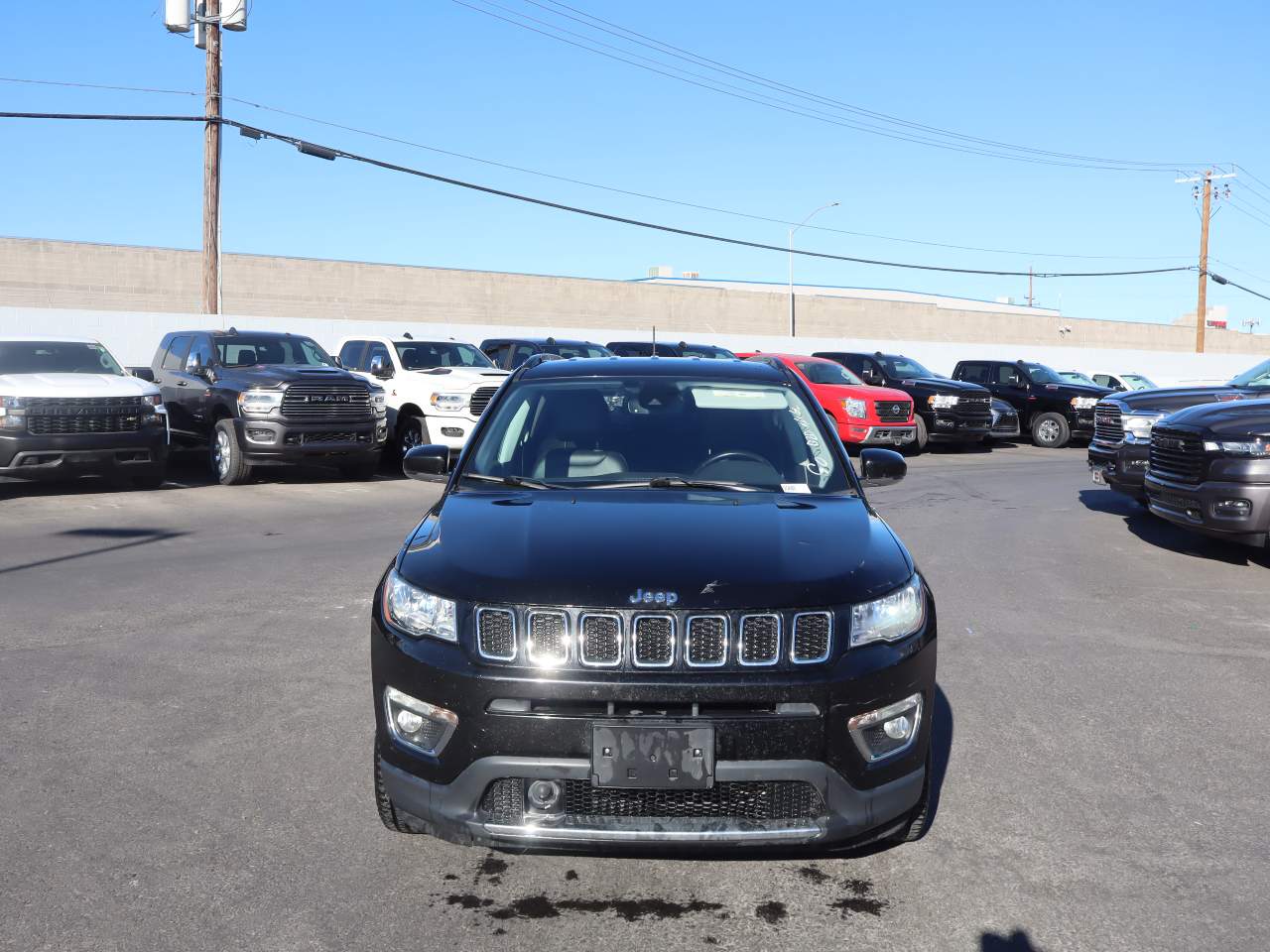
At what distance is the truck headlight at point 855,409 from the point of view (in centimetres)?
2134

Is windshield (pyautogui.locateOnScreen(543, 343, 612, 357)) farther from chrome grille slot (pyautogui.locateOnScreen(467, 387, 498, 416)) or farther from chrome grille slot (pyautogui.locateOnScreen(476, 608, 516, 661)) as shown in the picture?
chrome grille slot (pyautogui.locateOnScreen(476, 608, 516, 661))

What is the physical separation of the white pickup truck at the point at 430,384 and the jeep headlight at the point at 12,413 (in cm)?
448

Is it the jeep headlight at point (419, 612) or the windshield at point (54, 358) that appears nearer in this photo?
the jeep headlight at point (419, 612)

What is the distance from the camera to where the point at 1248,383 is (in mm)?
13102

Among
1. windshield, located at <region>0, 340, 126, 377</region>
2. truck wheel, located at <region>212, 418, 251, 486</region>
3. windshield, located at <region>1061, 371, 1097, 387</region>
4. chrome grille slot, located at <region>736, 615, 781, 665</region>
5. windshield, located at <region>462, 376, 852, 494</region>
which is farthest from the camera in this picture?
windshield, located at <region>1061, 371, 1097, 387</region>

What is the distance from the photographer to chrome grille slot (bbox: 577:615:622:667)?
346 cm

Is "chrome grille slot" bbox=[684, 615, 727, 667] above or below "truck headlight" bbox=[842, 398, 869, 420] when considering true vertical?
below

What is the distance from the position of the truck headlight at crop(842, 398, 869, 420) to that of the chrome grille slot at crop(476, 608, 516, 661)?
721 inches

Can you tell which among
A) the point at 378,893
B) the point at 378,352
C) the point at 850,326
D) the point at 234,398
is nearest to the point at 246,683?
the point at 378,893

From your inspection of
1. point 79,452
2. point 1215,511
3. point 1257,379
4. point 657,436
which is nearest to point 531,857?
point 657,436

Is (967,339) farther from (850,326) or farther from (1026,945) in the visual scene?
(1026,945)

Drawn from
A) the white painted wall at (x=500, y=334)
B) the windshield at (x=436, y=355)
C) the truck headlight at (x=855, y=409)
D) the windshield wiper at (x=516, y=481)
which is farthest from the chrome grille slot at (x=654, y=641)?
the white painted wall at (x=500, y=334)

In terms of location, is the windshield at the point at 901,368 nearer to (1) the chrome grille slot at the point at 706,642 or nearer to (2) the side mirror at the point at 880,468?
(2) the side mirror at the point at 880,468

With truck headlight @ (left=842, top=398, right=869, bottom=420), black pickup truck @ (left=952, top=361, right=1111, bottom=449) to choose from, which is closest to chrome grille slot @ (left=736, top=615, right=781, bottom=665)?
truck headlight @ (left=842, top=398, right=869, bottom=420)
